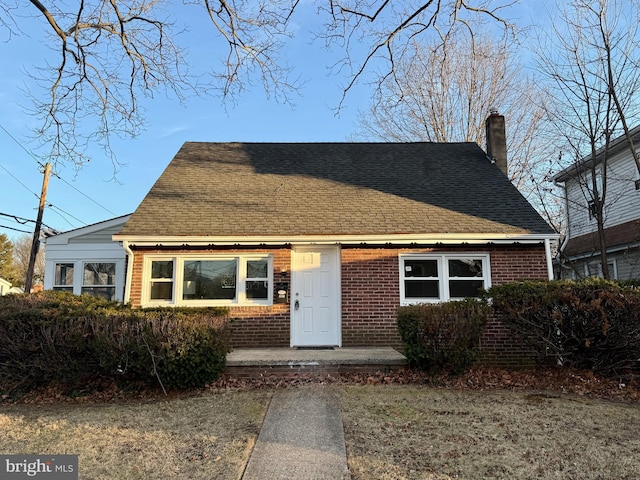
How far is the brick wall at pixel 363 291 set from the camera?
9.04 metres

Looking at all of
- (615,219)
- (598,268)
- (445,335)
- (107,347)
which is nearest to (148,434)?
(107,347)

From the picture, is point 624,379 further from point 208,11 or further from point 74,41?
point 74,41

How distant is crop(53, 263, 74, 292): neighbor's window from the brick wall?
16.2 ft

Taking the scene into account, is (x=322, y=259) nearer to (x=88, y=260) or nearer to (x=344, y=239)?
(x=344, y=239)

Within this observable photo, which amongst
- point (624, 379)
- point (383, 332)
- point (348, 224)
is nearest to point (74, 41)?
point (348, 224)

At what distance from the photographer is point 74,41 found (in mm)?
6617

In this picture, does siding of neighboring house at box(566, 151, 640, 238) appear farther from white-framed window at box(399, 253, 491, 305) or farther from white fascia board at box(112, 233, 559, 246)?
white-framed window at box(399, 253, 491, 305)

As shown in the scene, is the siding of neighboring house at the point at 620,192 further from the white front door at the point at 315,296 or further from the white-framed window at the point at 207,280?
the white-framed window at the point at 207,280

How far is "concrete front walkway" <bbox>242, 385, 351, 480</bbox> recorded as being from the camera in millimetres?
3761

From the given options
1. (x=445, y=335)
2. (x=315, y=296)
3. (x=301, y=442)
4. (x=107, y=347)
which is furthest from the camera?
(x=315, y=296)

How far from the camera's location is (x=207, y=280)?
373 inches

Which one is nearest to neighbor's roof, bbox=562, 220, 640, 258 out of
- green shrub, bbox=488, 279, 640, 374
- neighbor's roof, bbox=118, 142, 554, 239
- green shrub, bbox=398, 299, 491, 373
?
neighbor's roof, bbox=118, 142, 554, 239

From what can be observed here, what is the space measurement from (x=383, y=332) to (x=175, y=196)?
19.5 ft

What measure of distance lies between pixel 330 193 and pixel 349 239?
2.27 meters
